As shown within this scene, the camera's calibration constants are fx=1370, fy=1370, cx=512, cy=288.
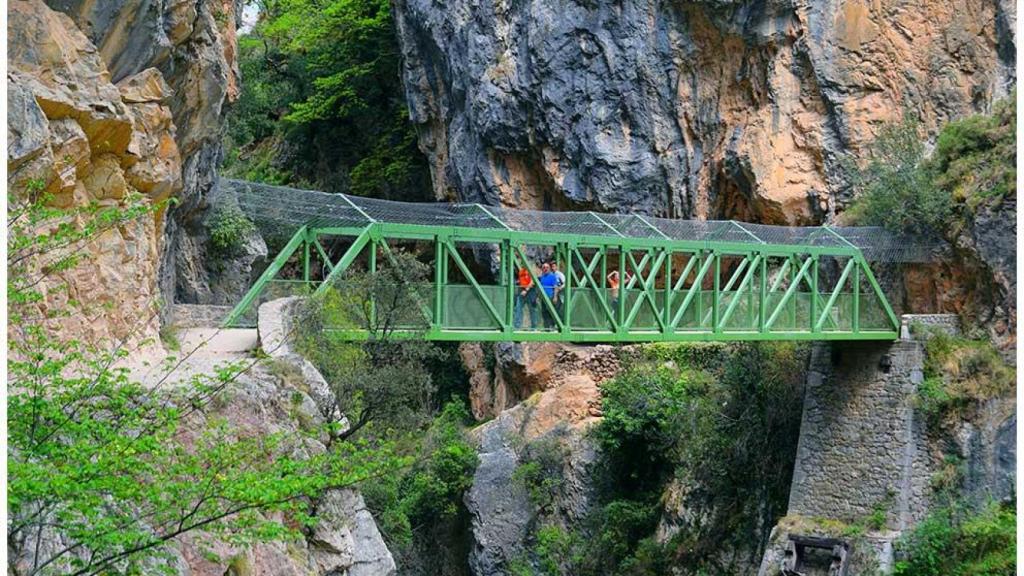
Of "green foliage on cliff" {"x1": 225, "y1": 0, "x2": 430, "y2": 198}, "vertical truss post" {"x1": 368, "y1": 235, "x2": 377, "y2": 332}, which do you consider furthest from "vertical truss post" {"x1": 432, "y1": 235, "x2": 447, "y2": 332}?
"green foliage on cliff" {"x1": 225, "y1": 0, "x2": 430, "y2": 198}

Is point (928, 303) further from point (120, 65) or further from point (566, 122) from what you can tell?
point (120, 65)

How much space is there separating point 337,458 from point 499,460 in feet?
59.9

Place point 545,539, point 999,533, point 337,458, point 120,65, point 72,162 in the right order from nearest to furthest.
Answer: point 337,458 < point 72,162 < point 120,65 < point 999,533 < point 545,539

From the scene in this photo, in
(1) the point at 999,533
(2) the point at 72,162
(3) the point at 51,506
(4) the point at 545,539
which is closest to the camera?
(3) the point at 51,506

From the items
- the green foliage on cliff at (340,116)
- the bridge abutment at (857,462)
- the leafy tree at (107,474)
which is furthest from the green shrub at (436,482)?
the leafy tree at (107,474)

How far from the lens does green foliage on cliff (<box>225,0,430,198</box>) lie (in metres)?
36.3

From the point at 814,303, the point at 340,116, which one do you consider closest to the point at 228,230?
the point at 340,116

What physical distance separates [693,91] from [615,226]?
20.3ft

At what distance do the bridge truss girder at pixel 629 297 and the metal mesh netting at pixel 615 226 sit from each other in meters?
0.55

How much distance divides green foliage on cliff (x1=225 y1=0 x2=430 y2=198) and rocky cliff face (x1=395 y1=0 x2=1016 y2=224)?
3606 mm

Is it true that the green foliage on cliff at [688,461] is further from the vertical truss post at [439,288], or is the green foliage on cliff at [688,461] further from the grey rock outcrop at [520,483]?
the vertical truss post at [439,288]

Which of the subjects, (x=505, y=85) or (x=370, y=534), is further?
(x=505, y=85)

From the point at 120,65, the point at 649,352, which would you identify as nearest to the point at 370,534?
the point at 120,65

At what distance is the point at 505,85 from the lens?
30.7 m
